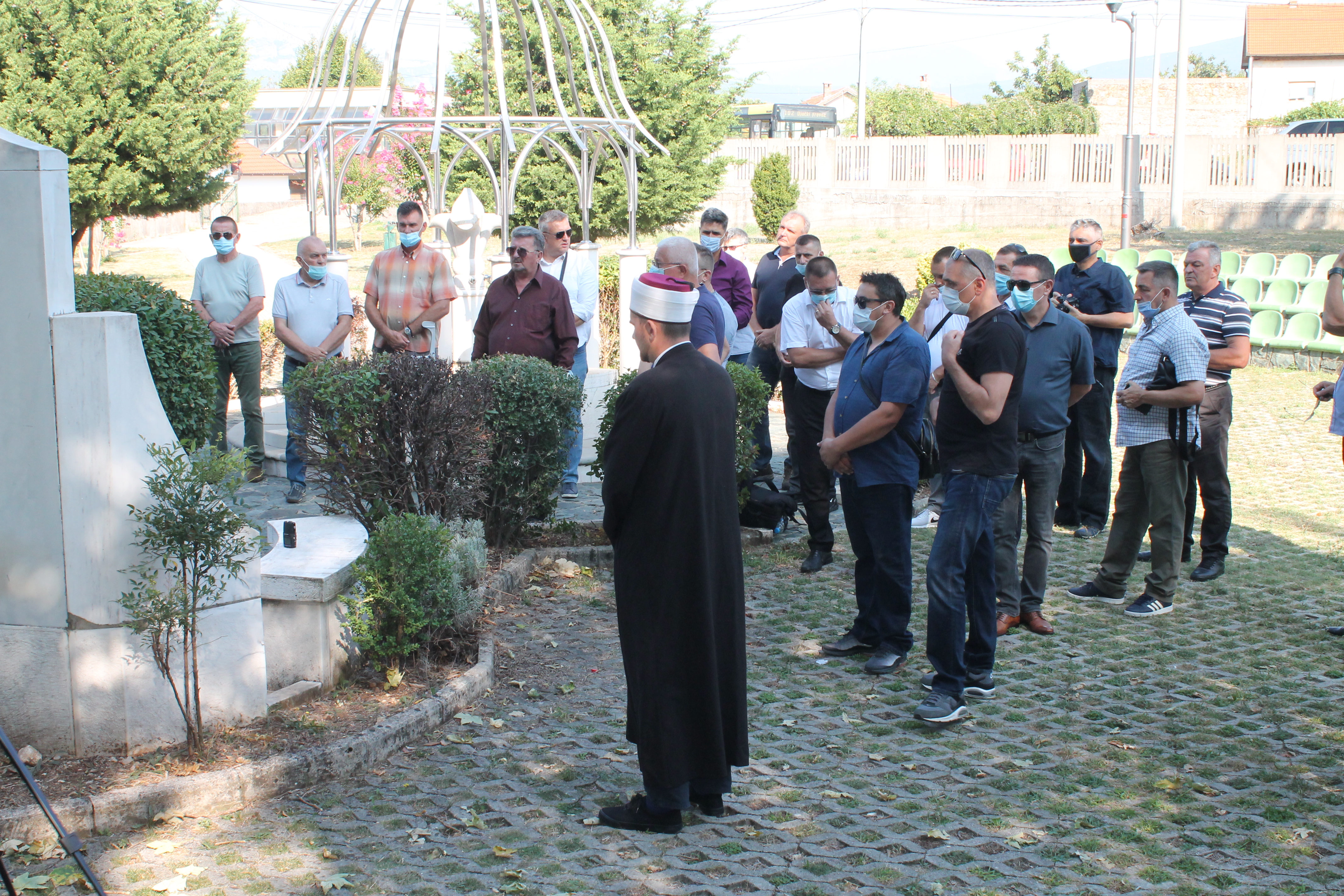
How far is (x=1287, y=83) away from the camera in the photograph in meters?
56.9

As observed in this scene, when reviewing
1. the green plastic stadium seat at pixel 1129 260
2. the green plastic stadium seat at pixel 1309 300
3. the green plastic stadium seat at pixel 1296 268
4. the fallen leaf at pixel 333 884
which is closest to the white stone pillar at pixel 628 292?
the fallen leaf at pixel 333 884

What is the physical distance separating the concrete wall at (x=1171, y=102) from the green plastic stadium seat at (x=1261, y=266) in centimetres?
3788

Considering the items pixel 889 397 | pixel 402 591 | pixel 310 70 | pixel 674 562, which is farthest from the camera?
pixel 310 70

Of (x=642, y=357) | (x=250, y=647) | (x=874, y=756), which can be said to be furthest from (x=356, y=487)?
(x=874, y=756)

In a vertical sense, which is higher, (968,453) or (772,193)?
(772,193)

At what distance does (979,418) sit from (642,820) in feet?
7.61

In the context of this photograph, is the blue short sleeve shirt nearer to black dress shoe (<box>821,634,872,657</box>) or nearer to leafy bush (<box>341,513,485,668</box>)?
black dress shoe (<box>821,634,872,657</box>)

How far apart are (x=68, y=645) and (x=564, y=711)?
2.03 meters

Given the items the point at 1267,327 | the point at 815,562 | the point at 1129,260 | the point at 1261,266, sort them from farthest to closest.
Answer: the point at 1129,260, the point at 1261,266, the point at 1267,327, the point at 815,562

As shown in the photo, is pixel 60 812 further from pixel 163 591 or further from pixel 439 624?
pixel 439 624

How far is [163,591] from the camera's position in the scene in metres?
4.34

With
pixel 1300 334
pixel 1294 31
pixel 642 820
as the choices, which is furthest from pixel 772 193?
pixel 1294 31

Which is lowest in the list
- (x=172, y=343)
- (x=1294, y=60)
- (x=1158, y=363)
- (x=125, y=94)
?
(x=1158, y=363)

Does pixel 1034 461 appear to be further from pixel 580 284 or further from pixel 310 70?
pixel 310 70
